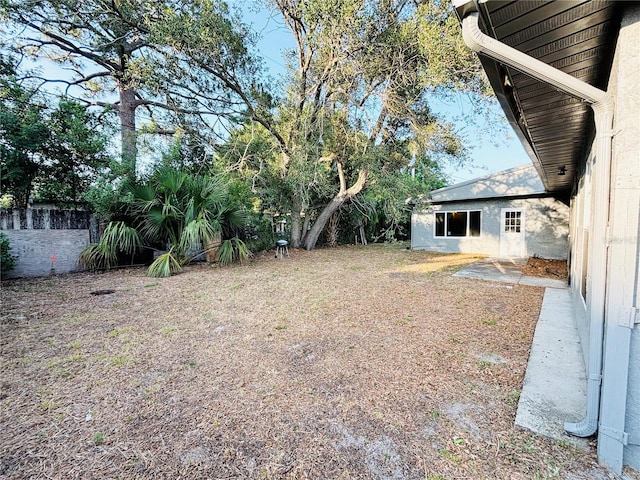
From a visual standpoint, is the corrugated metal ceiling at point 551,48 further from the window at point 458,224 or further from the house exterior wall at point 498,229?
the window at point 458,224

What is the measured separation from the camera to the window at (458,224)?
37.5 feet

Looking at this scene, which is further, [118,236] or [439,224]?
[439,224]

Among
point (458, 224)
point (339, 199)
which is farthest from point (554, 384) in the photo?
point (458, 224)

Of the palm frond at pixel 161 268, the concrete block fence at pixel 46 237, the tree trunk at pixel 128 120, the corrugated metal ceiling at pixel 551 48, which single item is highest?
the tree trunk at pixel 128 120

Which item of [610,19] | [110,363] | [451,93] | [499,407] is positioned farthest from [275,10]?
[499,407]

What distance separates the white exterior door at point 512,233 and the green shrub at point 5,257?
14067 mm

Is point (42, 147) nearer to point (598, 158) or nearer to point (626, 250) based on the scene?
point (598, 158)

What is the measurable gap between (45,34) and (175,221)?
291 inches

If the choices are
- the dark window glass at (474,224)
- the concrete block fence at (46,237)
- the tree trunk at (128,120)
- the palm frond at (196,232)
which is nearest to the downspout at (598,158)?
the palm frond at (196,232)

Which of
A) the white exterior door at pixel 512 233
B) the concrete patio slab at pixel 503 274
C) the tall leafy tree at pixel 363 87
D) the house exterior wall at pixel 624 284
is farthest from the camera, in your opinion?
the white exterior door at pixel 512 233

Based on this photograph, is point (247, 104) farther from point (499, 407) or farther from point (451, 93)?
point (499, 407)

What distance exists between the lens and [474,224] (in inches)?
450

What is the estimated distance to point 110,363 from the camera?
8.71ft

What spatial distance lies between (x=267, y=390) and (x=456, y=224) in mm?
11644
